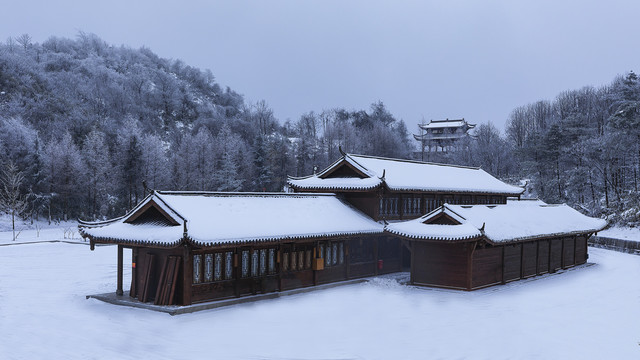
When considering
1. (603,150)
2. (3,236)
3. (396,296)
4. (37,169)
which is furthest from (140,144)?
(603,150)

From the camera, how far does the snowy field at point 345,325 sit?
1513cm

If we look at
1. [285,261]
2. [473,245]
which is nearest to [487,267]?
[473,245]

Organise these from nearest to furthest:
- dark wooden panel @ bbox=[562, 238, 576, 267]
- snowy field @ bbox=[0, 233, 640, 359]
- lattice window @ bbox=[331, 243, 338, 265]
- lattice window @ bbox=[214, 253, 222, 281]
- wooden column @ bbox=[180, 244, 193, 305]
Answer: snowy field @ bbox=[0, 233, 640, 359] < wooden column @ bbox=[180, 244, 193, 305] < lattice window @ bbox=[214, 253, 222, 281] < lattice window @ bbox=[331, 243, 338, 265] < dark wooden panel @ bbox=[562, 238, 576, 267]

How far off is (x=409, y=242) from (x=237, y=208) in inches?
365

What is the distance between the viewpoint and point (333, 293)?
23.9 meters

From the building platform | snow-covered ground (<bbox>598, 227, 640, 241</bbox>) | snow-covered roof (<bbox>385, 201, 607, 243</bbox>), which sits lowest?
the building platform

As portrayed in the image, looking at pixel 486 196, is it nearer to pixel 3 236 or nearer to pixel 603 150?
pixel 603 150

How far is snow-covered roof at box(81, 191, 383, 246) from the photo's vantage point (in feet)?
64.8

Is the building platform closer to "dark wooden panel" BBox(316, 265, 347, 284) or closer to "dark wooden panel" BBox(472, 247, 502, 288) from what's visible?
"dark wooden panel" BBox(316, 265, 347, 284)

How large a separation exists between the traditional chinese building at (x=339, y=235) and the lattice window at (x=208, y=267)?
0.06m

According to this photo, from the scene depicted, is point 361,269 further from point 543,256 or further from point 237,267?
point 543,256

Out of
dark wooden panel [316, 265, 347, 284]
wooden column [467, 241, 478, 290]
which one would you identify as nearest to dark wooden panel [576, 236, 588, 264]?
wooden column [467, 241, 478, 290]

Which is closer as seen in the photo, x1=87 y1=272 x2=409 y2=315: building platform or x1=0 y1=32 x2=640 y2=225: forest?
x1=87 y1=272 x2=409 y2=315: building platform

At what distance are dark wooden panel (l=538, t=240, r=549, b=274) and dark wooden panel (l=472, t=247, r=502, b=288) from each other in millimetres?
4948
